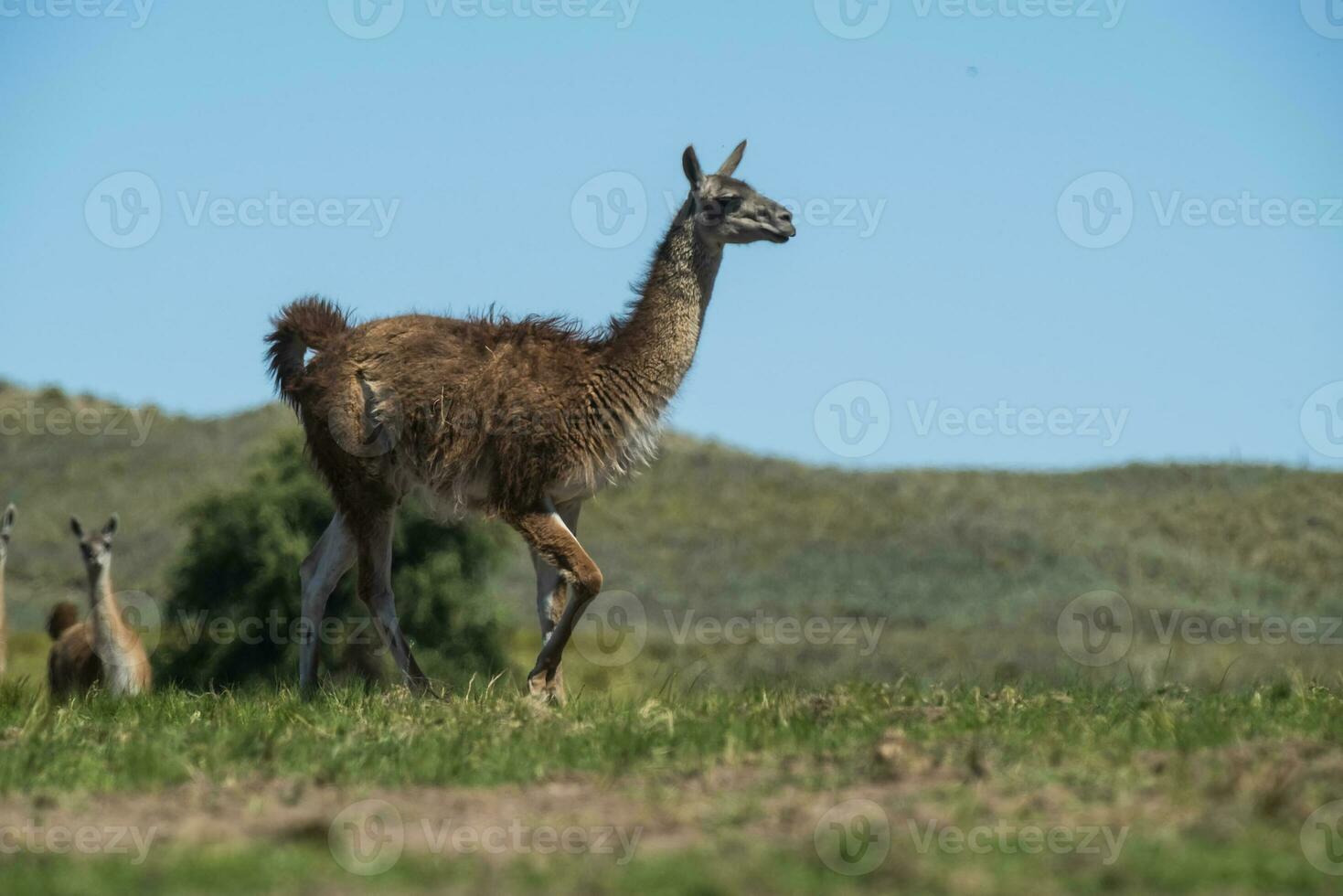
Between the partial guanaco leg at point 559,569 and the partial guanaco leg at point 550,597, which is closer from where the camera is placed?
the partial guanaco leg at point 559,569

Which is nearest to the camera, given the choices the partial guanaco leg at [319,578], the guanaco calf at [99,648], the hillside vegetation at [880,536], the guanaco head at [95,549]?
the partial guanaco leg at [319,578]

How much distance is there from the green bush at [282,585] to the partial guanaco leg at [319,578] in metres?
19.6

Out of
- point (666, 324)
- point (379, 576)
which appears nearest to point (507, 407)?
point (666, 324)

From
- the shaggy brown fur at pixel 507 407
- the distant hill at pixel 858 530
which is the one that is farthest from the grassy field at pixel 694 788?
the distant hill at pixel 858 530

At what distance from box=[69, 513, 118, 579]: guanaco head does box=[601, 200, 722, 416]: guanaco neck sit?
6.77 m

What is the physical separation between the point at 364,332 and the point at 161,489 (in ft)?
179

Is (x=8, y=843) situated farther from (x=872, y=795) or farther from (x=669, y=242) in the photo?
(x=669, y=242)

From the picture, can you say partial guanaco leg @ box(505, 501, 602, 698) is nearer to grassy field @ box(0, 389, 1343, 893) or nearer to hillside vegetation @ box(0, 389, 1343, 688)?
grassy field @ box(0, 389, 1343, 893)

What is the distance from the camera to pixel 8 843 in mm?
5879

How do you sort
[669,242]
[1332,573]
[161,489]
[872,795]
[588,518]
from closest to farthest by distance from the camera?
[872,795] < [669,242] < [1332,573] < [588,518] < [161,489]

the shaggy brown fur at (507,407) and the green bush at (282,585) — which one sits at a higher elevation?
the shaggy brown fur at (507,407)

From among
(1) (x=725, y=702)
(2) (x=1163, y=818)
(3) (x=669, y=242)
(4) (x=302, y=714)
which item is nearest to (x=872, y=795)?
(2) (x=1163, y=818)

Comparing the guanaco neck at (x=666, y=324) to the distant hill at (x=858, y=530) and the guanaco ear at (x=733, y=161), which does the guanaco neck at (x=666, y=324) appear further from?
the distant hill at (x=858, y=530)

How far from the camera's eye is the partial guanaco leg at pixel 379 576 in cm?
1098
